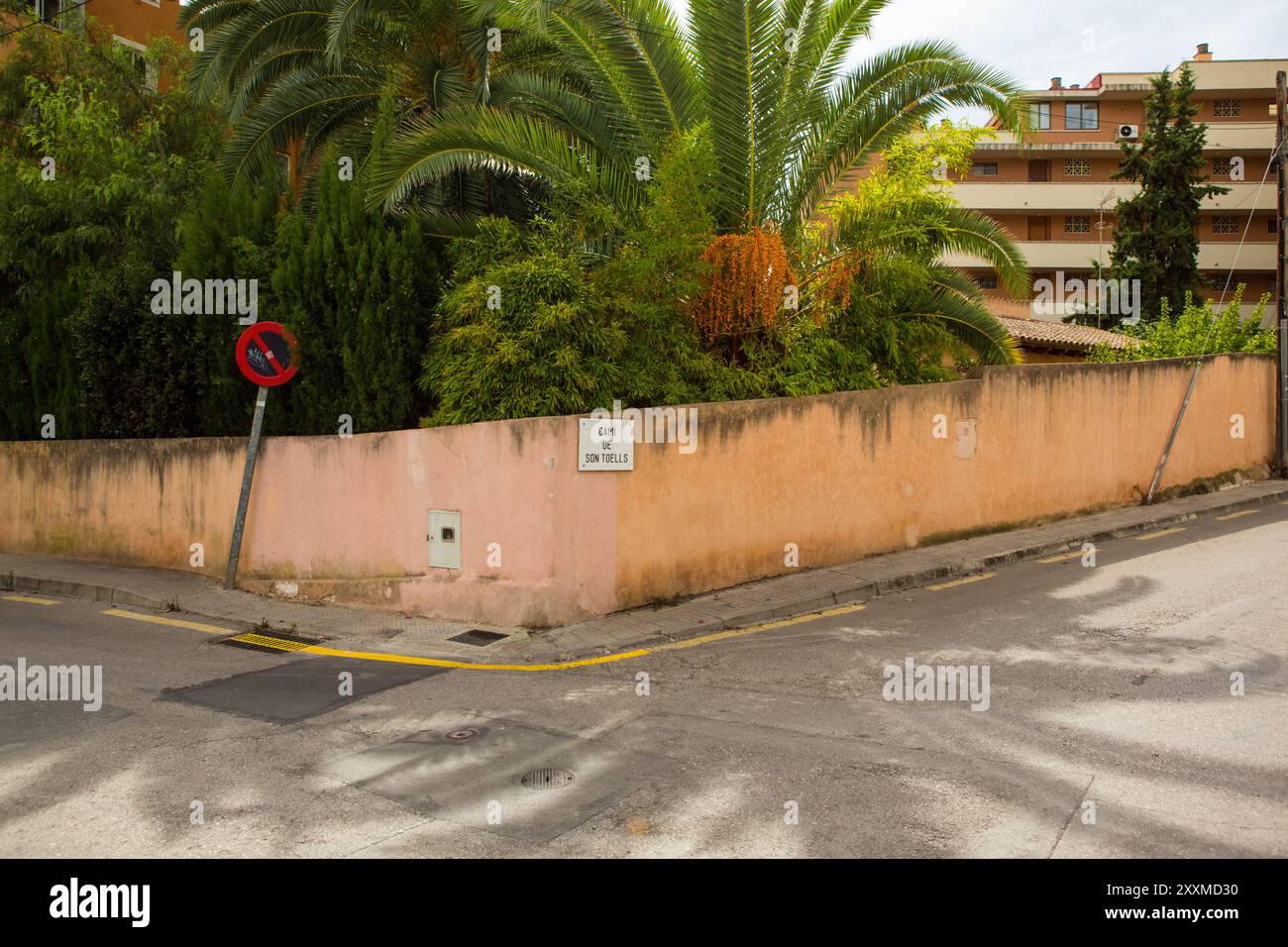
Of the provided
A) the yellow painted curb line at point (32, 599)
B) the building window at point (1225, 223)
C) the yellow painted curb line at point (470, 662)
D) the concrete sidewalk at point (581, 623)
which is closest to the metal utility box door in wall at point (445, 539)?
the concrete sidewalk at point (581, 623)

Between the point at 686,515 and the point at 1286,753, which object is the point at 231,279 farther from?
the point at 1286,753

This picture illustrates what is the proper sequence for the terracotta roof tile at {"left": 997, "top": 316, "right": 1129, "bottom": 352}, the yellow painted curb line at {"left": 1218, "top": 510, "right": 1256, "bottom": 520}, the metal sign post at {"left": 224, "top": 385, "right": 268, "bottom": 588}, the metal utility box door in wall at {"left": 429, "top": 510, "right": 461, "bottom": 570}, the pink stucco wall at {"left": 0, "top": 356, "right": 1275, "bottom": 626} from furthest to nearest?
the terracotta roof tile at {"left": 997, "top": 316, "right": 1129, "bottom": 352}, the yellow painted curb line at {"left": 1218, "top": 510, "right": 1256, "bottom": 520}, the metal sign post at {"left": 224, "top": 385, "right": 268, "bottom": 588}, the metal utility box door in wall at {"left": 429, "top": 510, "right": 461, "bottom": 570}, the pink stucco wall at {"left": 0, "top": 356, "right": 1275, "bottom": 626}

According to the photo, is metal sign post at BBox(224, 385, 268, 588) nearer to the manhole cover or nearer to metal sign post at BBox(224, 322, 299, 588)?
metal sign post at BBox(224, 322, 299, 588)

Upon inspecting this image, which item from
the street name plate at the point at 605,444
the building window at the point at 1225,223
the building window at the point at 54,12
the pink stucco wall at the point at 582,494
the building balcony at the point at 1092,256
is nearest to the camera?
the street name plate at the point at 605,444

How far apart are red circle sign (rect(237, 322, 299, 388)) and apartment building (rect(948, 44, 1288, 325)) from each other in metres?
37.0

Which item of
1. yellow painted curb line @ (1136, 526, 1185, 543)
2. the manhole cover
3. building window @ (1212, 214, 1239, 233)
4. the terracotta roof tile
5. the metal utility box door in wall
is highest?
building window @ (1212, 214, 1239, 233)

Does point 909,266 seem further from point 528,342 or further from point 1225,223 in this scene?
point 1225,223

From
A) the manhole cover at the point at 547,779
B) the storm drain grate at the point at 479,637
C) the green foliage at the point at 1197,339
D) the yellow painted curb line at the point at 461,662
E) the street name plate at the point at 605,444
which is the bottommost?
the manhole cover at the point at 547,779

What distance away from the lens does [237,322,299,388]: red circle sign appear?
1109 cm

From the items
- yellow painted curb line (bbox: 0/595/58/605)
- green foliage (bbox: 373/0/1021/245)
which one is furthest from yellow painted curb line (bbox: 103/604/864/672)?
green foliage (bbox: 373/0/1021/245)

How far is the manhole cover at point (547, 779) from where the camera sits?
564 cm

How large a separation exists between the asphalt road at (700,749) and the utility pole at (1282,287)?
41.0 ft

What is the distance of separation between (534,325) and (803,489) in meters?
3.72

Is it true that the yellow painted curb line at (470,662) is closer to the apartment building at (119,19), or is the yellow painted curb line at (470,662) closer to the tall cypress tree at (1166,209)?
the apartment building at (119,19)
